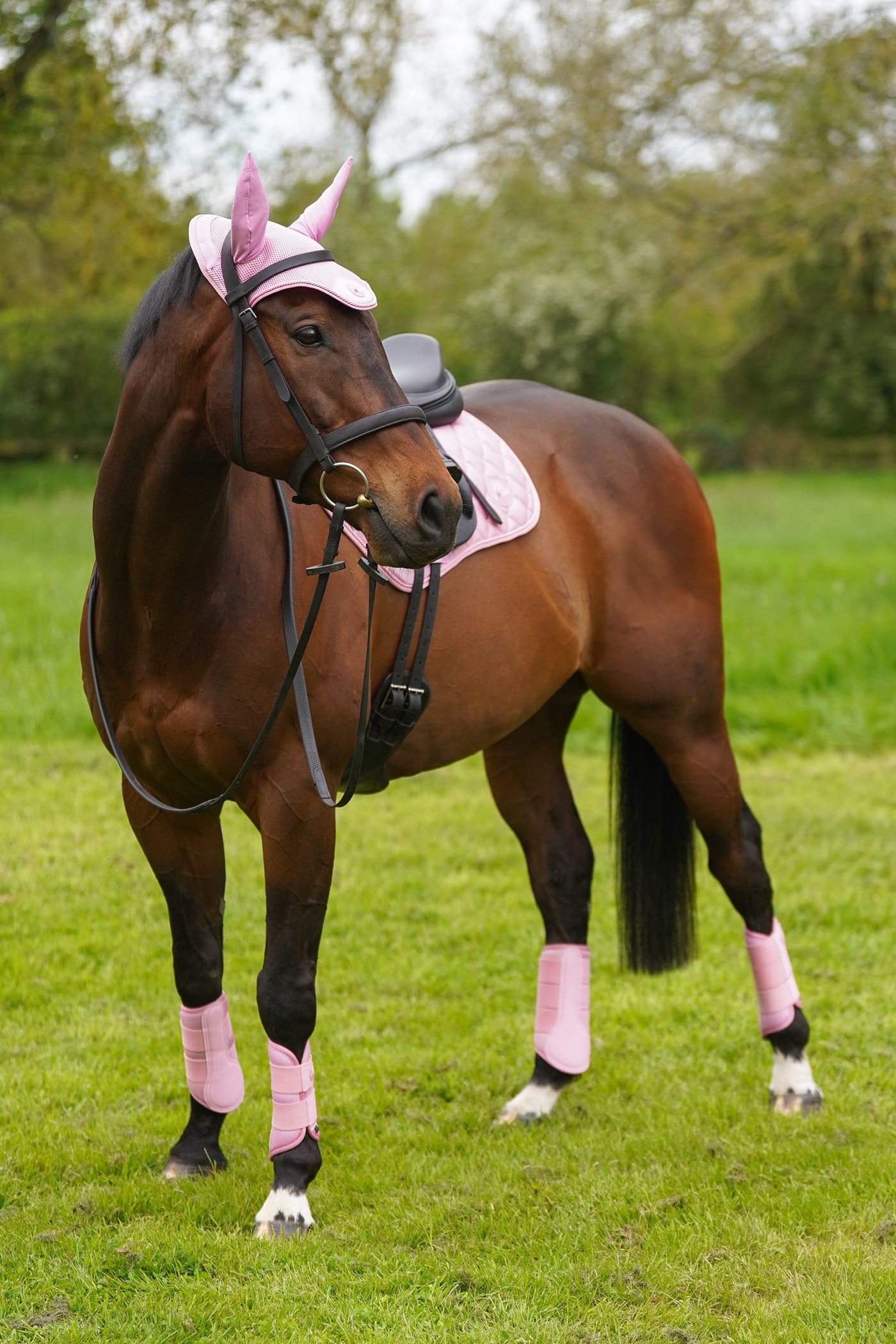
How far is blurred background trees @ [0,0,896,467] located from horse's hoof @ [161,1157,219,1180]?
339 centimetres

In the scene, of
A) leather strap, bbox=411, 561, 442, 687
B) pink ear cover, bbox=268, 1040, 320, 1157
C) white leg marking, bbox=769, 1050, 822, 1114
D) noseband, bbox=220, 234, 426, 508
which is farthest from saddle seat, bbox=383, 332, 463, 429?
white leg marking, bbox=769, 1050, 822, 1114

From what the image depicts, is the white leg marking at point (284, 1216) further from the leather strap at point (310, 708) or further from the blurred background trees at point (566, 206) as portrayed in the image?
the blurred background trees at point (566, 206)

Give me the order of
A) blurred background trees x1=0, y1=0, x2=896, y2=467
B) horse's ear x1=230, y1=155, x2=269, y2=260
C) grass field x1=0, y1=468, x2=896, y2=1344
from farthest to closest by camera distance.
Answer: blurred background trees x1=0, y1=0, x2=896, y2=467
grass field x1=0, y1=468, x2=896, y2=1344
horse's ear x1=230, y1=155, x2=269, y2=260

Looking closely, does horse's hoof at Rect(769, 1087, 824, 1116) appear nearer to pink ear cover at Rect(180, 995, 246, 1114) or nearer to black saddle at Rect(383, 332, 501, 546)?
pink ear cover at Rect(180, 995, 246, 1114)

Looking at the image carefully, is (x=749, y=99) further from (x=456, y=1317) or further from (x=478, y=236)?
(x=456, y=1317)

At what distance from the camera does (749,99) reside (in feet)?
54.6

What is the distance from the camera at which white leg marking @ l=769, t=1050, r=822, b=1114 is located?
380 cm

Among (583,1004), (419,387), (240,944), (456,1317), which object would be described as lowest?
(240,944)

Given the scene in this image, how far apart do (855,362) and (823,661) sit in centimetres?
1971

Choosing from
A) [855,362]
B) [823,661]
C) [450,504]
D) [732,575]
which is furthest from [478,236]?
[450,504]

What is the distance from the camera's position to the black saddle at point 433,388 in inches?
131

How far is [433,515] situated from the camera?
94.9 inches

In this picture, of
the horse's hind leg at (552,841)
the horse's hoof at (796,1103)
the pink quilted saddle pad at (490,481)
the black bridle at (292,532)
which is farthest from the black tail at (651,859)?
the black bridle at (292,532)

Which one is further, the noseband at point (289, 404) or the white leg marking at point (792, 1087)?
the white leg marking at point (792, 1087)
